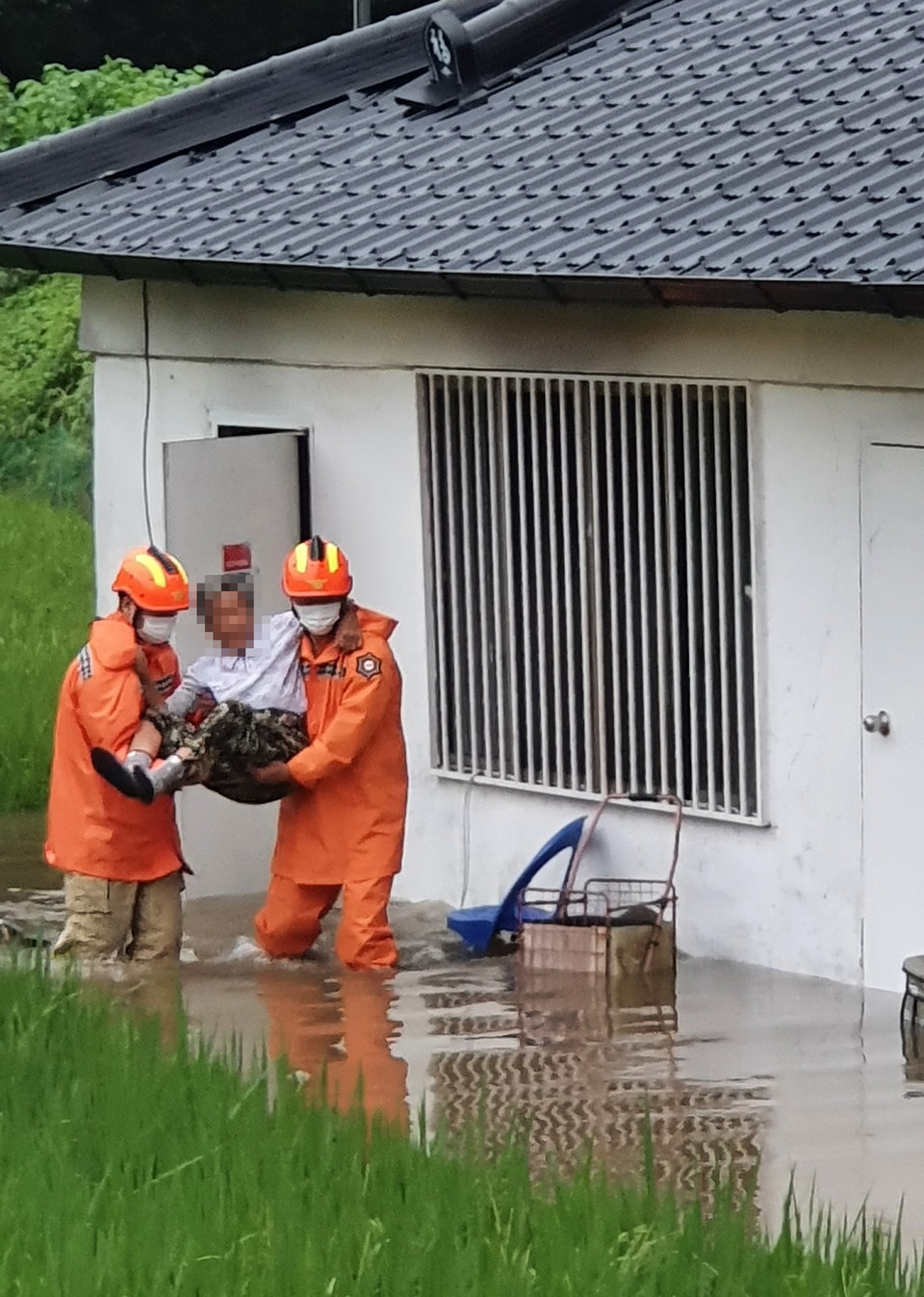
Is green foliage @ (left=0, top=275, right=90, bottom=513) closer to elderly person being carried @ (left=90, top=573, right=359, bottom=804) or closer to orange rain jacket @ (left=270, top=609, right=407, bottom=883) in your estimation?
elderly person being carried @ (left=90, top=573, right=359, bottom=804)

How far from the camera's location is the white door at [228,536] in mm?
11555

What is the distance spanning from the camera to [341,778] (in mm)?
10469

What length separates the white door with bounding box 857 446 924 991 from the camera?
9.83 metres

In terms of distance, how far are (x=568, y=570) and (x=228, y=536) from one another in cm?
147

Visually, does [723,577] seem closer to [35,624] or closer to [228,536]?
[228,536]

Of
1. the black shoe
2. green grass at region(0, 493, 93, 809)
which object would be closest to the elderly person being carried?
the black shoe

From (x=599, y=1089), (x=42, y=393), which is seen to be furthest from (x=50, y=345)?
(x=599, y=1089)

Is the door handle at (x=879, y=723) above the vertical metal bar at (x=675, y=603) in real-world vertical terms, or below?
below

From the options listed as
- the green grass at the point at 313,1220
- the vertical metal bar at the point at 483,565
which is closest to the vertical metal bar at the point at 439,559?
the vertical metal bar at the point at 483,565

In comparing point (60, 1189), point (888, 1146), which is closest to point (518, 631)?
point (888, 1146)

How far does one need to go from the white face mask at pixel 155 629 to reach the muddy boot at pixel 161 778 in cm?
42

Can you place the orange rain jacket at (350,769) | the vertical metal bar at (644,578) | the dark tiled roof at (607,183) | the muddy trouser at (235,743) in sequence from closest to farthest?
1. the dark tiled roof at (607,183)
2. the muddy trouser at (235,743)
3. the orange rain jacket at (350,769)
4. the vertical metal bar at (644,578)

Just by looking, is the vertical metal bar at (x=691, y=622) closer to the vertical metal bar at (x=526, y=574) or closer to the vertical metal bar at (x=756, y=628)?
the vertical metal bar at (x=756, y=628)

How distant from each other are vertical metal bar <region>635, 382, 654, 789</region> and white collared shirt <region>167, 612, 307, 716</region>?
138cm
